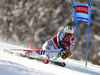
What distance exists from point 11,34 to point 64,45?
1648 cm

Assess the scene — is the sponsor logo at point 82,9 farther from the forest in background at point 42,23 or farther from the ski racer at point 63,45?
the forest in background at point 42,23

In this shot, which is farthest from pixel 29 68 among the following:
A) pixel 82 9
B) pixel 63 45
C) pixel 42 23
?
pixel 42 23

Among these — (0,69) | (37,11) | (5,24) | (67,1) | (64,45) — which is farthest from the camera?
(5,24)

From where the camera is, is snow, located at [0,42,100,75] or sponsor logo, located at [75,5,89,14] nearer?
snow, located at [0,42,100,75]

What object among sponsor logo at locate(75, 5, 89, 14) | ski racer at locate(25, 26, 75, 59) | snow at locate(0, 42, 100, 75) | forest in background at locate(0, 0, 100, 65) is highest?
forest in background at locate(0, 0, 100, 65)

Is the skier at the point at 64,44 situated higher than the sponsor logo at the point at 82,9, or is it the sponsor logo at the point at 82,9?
the sponsor logo at the point at 82,9

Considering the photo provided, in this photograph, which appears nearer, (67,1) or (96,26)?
(96,26)

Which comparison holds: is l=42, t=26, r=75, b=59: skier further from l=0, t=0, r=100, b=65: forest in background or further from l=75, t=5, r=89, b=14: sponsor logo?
l=0, t=0, r=100, b=65: forest in background

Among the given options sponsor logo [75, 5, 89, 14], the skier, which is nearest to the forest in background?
sponsor logo [75, 5, 89, 14]

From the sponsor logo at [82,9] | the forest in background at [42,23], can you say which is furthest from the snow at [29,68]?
the forest in background at [42,23]

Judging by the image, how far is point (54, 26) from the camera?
19219 millimetres

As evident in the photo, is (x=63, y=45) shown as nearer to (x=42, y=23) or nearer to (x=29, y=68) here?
(x=29, y=68)

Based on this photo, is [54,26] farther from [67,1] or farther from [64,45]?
[64,45]

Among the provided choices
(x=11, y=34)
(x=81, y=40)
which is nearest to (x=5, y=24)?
(x=11, y=34)
